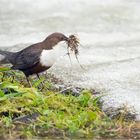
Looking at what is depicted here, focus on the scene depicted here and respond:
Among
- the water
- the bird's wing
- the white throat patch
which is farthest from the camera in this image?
the water

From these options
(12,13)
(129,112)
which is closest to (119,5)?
(12,13)

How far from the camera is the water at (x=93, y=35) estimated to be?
7383 millimetres

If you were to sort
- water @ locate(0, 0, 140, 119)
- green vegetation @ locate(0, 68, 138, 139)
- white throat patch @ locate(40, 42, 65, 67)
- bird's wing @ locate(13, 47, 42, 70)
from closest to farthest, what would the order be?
green vegetation @ locate(0, 68, 138, 139)
white throat patch @ locate(40, 42, 65, 67)
bird's wing @ locate(13, 47, 42, 70)
water @ locate(0, 0, 140, 119)

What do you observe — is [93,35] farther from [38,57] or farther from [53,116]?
[53,116]

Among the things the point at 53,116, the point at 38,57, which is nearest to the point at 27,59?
the point at 38,57

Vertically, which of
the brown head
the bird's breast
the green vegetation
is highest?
the brown head

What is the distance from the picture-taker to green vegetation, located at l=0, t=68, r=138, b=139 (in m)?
5.62

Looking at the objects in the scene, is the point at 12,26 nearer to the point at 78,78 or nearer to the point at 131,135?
the point at 78,78

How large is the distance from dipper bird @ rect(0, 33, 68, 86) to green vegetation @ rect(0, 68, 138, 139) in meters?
0.36

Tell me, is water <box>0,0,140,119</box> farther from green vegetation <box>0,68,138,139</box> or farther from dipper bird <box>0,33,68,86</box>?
dipper bird <box>0,33,68,86</box>

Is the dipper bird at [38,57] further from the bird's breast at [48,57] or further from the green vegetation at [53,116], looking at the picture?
the green vegetation at [53,116]

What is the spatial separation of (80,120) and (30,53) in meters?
1.53

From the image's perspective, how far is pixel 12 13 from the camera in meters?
11.4

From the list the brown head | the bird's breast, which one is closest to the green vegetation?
the bird's breast
